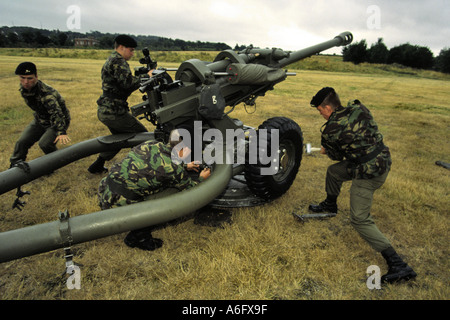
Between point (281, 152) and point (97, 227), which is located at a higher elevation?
point (281, 152)

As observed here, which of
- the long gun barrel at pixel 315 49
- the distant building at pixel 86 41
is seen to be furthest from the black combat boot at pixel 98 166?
the distant building at pixel 86 41

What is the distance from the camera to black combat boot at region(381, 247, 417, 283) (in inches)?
114

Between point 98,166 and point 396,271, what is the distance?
475 cm

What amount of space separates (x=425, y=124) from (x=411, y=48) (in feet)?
184

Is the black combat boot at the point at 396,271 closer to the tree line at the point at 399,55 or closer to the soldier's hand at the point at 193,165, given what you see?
the soldier's hand at the point at 193,165

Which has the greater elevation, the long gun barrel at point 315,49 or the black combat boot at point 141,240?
the long gun barrel at point 315,49

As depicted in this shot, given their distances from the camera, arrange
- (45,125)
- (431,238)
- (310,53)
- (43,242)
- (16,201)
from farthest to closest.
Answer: (310,53), (45,125), (16,201), (431,238), (43,242)

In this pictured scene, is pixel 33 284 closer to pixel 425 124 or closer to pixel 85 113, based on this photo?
pixel 85 113

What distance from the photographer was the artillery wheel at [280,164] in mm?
3762

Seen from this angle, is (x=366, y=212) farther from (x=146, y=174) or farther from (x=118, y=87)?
(x=118, y=87)

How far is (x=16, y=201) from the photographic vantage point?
4.07 meters

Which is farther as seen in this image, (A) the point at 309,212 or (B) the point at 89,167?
(B) the point at 89,167

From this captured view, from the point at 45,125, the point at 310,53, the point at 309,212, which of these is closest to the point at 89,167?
the point at 45,125

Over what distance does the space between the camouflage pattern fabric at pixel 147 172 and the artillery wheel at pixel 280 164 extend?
3.35 ft
